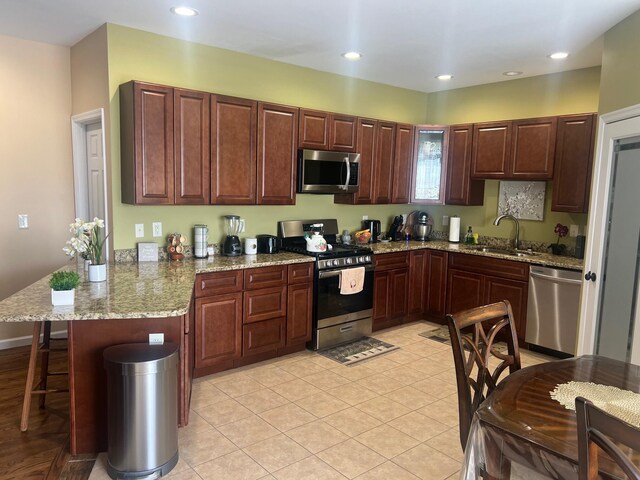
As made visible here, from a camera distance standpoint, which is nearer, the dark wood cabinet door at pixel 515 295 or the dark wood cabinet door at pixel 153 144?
the dark wood cabinet door at pixel 153 144

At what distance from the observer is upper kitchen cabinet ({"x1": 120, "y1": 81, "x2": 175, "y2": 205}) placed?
348 cm

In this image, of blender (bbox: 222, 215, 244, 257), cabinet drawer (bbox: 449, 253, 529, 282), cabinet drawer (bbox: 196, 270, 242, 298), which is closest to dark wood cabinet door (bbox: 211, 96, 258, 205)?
blender (bbox: 222, 215, 244, 257)

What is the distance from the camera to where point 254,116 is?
13.4 feet

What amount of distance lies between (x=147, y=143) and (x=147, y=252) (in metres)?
0.89

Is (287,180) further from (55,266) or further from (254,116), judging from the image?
(55,266)

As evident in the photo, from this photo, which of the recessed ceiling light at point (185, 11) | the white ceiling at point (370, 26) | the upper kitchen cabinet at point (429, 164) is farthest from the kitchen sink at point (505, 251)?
the recessed ceiling light at point (185, 11)

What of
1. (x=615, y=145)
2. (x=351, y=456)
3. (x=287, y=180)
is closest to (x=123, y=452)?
(x=351, y=456)

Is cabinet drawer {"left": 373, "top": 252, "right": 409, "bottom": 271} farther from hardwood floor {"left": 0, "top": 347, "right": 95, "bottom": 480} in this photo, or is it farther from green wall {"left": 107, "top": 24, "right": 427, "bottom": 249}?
hardwood floor {"left": 0, "top": 347, "right": 95, "bottom": 480}

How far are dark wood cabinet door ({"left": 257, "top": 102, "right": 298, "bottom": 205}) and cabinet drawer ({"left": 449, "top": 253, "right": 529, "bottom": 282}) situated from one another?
6.56ft

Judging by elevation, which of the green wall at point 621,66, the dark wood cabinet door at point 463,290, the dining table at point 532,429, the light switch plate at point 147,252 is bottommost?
the dark wood cabinet door at point 463,290

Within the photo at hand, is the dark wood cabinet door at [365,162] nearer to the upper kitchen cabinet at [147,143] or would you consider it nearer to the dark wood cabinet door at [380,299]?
the dark wood cabinet door at [380,299]

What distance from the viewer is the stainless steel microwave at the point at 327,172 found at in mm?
4469

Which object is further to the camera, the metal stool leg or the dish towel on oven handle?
the dish towel on oven handle

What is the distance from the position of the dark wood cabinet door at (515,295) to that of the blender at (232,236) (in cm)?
260
